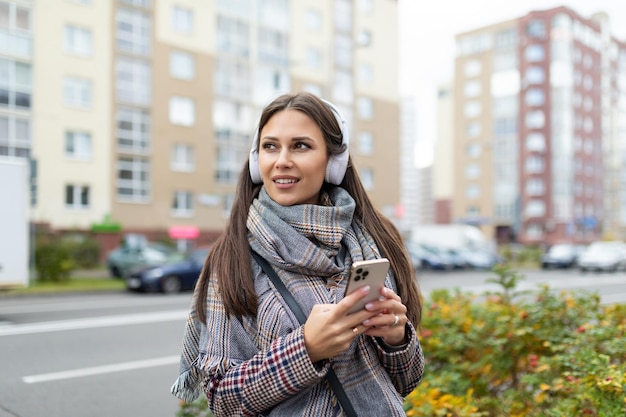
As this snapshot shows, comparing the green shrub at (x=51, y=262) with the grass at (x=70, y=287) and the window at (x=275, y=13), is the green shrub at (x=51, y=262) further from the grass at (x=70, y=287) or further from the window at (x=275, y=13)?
the window at (x=275, y=13)

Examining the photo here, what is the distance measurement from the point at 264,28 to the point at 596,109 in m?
51.6

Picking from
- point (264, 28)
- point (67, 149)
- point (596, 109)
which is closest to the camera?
point (67, 149)

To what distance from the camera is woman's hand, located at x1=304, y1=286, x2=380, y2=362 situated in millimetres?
1516

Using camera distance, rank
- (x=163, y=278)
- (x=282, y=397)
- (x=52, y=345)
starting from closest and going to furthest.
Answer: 1. (x=282, y=397)
2. (x=52, y=345)
3. (x=163, y=278)

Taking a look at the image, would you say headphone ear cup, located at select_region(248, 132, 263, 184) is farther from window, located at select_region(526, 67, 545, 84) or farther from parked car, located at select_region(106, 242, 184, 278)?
window, located at select_region(526, 67, 545, 84)

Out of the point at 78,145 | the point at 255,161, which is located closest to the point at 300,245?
the point at 255,161

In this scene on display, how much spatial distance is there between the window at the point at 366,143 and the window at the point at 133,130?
55.3 ft

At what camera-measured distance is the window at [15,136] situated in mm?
27844

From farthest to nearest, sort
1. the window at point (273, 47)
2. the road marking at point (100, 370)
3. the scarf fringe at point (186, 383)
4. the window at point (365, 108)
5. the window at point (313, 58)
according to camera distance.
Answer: the window at point (365, 108) < the window at point (313, 58) < the window at point (273, 47) < the road marking at point (100, 370) < the scarf fringe at point (186, 383)

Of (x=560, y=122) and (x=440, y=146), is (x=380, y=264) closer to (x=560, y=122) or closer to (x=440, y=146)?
(x=560, y=122)

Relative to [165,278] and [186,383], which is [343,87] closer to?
[165,278]

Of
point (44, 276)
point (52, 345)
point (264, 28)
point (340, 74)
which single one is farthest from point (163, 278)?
point (340, 74)

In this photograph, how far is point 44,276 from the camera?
18.5 meters

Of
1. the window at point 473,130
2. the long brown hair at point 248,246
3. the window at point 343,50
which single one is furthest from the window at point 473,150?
the long brown hair at point 248,246
